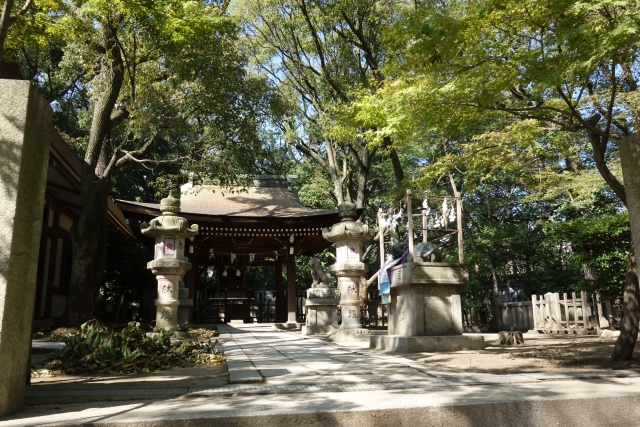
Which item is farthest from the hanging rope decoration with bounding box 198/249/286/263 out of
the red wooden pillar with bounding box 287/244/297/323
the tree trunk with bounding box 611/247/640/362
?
the tree trunk with bounding box 611/247/640/362

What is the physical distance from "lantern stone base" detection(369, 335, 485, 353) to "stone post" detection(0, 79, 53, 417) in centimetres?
539

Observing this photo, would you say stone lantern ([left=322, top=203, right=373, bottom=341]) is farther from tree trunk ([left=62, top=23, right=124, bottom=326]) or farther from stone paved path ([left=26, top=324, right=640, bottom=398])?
tree trunk ([left=62, top=23, right=124, bottom=326])

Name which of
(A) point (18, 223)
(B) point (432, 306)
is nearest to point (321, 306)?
(B) point (432, 306)

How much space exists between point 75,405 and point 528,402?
2.99 m

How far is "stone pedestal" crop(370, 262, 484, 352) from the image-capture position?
7.54 meters

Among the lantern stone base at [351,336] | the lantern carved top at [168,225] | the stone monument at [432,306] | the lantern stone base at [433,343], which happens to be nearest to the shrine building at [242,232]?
the lantern carved top at [168,225]

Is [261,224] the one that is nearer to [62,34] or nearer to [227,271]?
[227,271]

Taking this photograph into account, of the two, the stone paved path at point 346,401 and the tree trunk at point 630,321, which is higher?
the tree trunk at point 630,321

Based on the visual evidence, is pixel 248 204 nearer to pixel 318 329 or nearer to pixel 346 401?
pixel 318 329

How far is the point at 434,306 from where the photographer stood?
7688 mm

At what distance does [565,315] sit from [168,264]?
426 inches

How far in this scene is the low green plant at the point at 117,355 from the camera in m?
5.51

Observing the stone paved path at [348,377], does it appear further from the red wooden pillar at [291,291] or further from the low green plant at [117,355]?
the red wooden pillar at [291,291]

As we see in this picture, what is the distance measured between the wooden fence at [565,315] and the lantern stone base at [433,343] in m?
6.57
